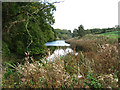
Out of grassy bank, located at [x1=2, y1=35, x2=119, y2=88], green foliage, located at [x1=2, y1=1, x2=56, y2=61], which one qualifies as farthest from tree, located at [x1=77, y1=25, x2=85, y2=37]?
grassy bank, located at [x1=2, y1=35, x2=119, y2=88]

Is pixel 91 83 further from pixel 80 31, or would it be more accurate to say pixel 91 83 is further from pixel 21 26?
pixel 80 31

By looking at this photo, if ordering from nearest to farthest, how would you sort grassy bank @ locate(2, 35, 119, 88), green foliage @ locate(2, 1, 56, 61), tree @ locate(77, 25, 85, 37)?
grassy bank @ locate(2, 35, 119, 88) < green foliage @ locate(2, 1, 56, 61) < tree @ locate(77, 25, 85, 37)

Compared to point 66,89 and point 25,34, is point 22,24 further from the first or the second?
point 66,89

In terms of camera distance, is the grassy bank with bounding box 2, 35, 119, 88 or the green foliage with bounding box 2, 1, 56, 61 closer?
the grassy bank with bounding box 2, 35, 119, 88

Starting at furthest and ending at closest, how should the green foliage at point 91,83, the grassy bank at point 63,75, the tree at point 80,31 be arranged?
the tree at point 80,31
the green foliage at point 91,83
the grassy bank at point 63,75

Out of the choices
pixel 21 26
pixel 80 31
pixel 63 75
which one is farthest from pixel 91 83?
pixel 80 31

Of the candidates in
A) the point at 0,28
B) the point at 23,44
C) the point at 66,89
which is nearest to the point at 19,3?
the point at 0,28

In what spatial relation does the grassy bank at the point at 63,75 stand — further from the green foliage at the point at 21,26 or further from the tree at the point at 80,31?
the tree at the point at 80,31

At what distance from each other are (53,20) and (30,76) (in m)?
9.95

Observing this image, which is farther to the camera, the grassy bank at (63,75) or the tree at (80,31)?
the tree at (80,31)

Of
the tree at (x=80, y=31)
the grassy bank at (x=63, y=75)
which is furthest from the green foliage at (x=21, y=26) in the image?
the grassy bank at (x=63, y=75)

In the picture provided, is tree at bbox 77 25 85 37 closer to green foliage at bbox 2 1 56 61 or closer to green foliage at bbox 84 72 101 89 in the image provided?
green foliage at bbox 2 1 56 61

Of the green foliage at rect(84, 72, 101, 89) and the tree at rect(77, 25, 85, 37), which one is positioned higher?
the tree at rect(77, 25, 85, 37)

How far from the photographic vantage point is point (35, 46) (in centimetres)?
939
